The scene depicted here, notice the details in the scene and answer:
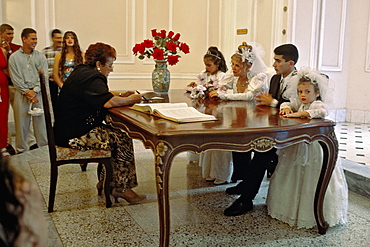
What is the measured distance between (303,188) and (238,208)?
55 cm

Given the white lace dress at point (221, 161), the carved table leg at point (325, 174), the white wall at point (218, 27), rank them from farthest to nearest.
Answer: the white wall at point (218, 27), the white lace dress at point (221, 161), the carved table leg at point (325, 174)

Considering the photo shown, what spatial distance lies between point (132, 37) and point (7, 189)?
698 centimetres

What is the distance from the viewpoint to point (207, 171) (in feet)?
13.9

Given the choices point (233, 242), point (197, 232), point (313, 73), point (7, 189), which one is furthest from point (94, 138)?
point (7, 189)

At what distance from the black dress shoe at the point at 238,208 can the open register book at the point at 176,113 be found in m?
0.92

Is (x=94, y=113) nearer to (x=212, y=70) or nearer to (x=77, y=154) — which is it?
(x=77, y=154)

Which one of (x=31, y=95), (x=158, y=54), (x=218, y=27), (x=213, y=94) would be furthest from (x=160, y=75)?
(x=218, y=27)

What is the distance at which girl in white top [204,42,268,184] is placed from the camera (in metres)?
3.71

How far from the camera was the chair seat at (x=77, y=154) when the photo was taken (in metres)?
3.32

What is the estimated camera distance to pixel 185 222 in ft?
10.3

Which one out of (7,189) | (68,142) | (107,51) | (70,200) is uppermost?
(107,51)

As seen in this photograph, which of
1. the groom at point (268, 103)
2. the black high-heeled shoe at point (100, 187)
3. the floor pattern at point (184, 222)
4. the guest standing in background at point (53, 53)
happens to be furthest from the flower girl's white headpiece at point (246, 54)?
the guest standing in background at point (53, 53)

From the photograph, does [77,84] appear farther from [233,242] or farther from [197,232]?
[233,242]

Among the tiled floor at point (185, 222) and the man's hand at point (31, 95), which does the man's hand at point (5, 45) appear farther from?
the tiled floor at point (185, 222)
